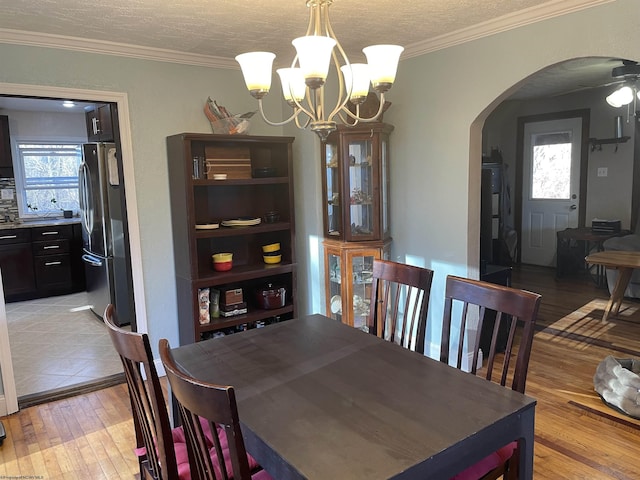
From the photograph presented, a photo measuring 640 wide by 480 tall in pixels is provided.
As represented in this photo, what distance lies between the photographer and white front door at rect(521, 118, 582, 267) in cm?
624

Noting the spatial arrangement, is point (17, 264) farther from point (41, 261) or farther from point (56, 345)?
point (56, 345)

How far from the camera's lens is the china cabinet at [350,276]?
344cm

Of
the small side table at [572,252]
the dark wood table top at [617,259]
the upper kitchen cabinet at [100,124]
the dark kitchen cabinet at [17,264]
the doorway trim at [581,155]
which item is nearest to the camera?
the upper kitchen cabinet at [100,124]

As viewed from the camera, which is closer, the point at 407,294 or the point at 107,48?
the point at 407,294

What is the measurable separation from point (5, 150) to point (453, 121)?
532cm

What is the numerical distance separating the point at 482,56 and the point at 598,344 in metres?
2.53

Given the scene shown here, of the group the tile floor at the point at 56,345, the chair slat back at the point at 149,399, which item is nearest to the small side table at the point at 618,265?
the chair slat back at the point at 149,399

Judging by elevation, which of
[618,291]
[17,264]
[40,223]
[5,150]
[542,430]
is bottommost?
[542,430]

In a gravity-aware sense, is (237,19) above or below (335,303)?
above

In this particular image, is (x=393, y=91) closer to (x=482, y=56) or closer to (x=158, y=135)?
(x=482, y=56)

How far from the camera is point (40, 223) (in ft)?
18.8

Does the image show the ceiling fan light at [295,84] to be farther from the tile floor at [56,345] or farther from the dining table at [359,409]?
the tile floor at [56,345]

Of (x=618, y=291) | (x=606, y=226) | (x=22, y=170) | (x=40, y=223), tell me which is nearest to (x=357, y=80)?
(x=618, y=291)

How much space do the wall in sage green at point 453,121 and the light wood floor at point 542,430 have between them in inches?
37.1
